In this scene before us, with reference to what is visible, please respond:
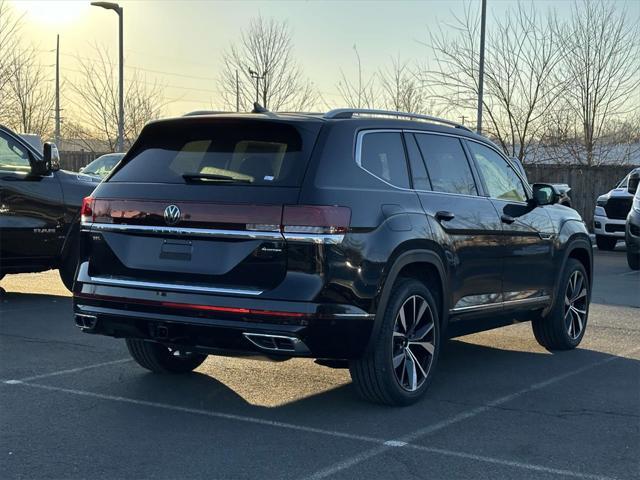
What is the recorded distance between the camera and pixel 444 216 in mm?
6039

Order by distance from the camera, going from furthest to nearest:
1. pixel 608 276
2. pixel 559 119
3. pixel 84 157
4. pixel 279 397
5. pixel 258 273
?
1. pixel 84 157
2. pixel 559 119
3. pixel 608 276
4. pixel 279 397
5. pixel 258 273

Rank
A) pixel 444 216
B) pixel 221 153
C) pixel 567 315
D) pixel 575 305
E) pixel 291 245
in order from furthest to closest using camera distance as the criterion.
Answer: pixel 575 305 → pixel 567 315 → pixel 444 216 → pixel 221 153 → pixel 291 245

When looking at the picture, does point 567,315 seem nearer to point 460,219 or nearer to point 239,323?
point 460,219

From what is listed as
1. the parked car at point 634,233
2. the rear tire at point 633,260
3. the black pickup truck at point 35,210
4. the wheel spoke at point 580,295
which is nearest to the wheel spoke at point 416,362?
the wheel spoke at point 580,295

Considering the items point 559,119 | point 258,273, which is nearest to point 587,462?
point 258,273

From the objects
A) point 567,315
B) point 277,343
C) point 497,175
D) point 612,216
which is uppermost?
point 497,175

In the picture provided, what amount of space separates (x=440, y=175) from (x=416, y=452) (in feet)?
7.19

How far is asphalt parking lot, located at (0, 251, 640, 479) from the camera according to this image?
4562 mm

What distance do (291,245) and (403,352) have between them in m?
1.18

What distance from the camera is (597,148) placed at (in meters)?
28.3

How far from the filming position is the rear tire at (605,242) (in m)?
20.5

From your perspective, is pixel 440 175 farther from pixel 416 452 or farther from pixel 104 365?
pixel 104 365

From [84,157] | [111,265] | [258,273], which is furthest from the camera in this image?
[84,157]

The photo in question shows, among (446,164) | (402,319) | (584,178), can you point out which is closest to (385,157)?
(446,164)
